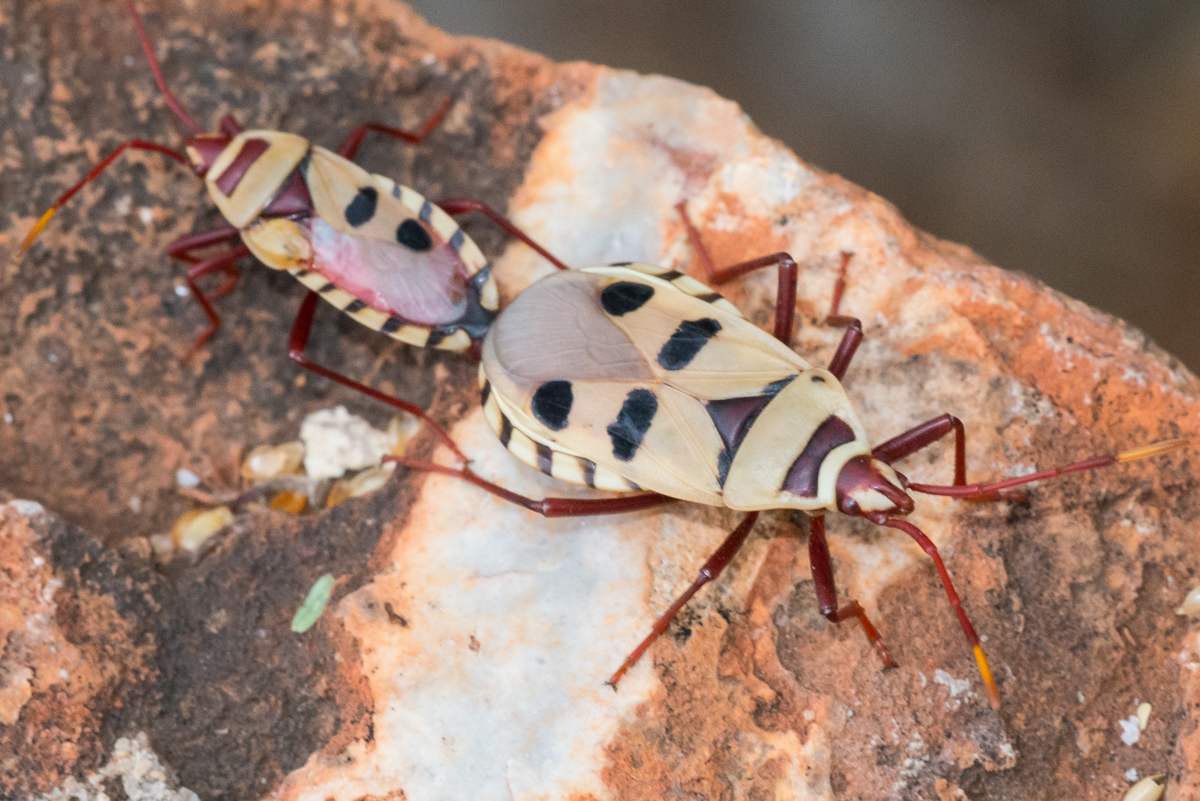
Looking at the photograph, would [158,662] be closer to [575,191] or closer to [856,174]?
[575,191]

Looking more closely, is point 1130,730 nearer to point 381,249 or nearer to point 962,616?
point 962,616

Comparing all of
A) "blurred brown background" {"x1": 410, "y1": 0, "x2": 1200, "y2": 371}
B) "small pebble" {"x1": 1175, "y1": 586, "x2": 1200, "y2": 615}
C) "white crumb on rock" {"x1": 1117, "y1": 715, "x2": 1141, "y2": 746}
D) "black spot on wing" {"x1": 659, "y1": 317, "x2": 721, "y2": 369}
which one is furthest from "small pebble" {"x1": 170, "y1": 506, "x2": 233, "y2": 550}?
"blurred brown background" {"x1": 410, "y1": 0, "x2": 1200, "y2": 371}

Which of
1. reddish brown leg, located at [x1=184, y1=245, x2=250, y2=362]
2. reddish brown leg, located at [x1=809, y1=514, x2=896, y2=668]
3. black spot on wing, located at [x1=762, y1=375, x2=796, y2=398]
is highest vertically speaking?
black spot on wing, located at [x1=762, y1=375, x2=796, y2=398]

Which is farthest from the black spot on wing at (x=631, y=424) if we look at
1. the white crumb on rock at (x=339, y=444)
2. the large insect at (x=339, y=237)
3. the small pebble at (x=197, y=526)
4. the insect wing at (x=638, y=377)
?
the small pebble at (x=197, y=526)

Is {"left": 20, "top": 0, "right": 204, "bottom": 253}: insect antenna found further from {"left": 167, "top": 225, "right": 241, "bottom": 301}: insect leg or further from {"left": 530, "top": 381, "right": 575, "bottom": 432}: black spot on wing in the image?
{"left": 530, "top": 381, "right": 575, "bottom": 432}: black spot on wing

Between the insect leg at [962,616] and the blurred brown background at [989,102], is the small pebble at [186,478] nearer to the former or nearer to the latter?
the insect leg at [962,616]

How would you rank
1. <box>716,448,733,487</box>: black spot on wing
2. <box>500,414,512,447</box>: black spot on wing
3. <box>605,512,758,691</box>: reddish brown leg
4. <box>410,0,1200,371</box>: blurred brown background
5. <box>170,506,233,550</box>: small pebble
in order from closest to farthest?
1. <box>605,512,758,691</box>: reddish brown leg
2. <box>716,448,733,487</box>: black spot on wing
3. <box>500,414,512,447</box>: black spot on wing
4. <box>170,506,233,550</box>: small pebble
5. <box>410,0,1200,371</box>: blurred brown background

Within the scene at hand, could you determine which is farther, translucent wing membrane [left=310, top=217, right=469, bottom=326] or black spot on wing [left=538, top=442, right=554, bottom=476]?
translucent wing membrane [left=310, top=217, right=469, bottom=326]
